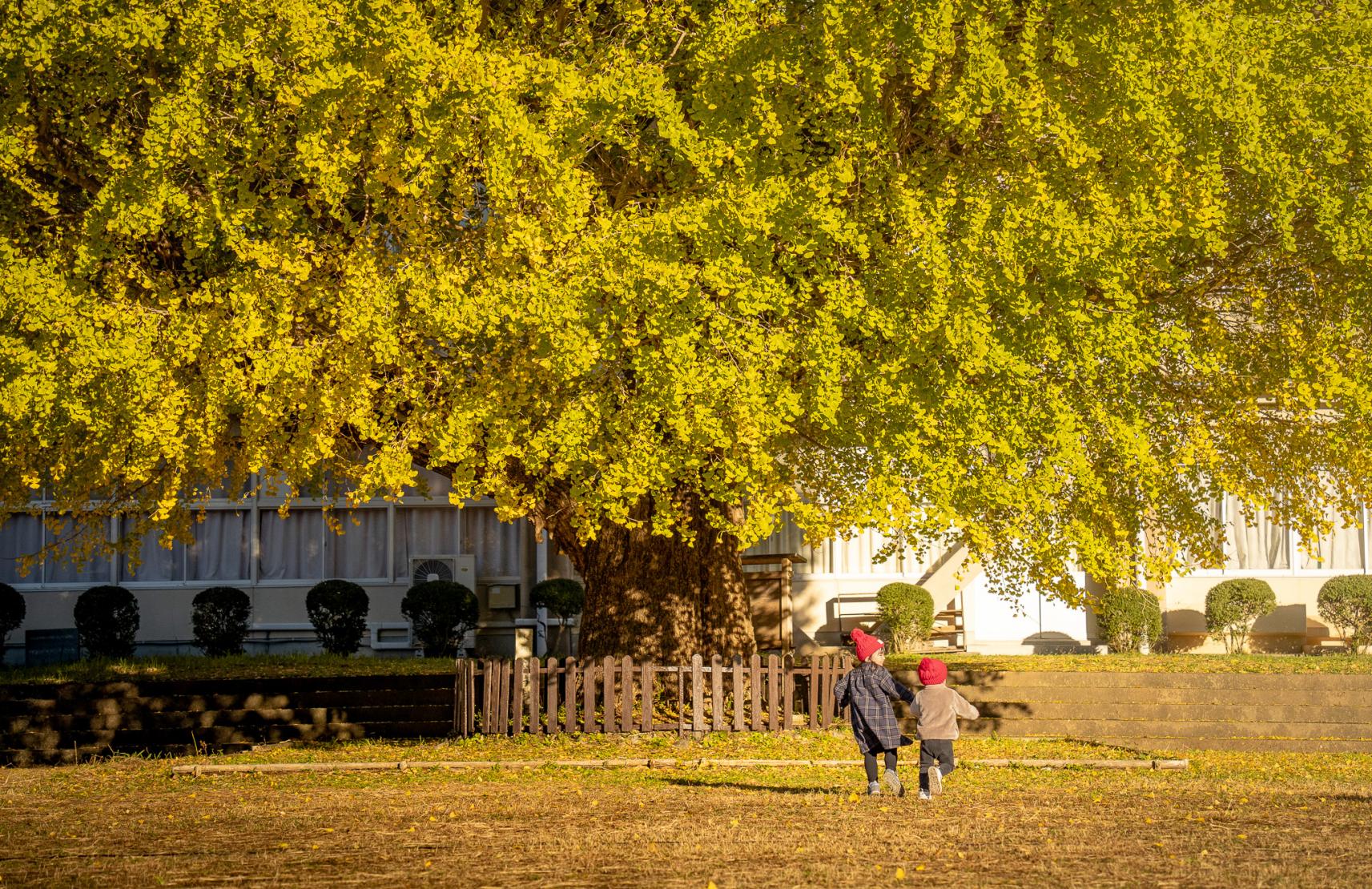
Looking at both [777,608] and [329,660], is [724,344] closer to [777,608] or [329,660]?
[777,608]

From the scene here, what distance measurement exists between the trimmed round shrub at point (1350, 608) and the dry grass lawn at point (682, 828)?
350 inches

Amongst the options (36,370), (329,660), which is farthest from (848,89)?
(329,660)

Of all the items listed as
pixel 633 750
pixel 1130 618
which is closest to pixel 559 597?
pixel 633 750

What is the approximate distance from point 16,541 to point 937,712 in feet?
62.5

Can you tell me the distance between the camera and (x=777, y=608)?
62.1 feet

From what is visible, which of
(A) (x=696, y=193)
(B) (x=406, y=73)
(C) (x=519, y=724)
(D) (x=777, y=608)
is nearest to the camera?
(B) (x=406, y=73)

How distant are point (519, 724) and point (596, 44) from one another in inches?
276

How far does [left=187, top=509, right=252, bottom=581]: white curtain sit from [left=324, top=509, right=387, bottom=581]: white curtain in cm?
142

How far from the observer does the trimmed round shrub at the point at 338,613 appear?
21781mm

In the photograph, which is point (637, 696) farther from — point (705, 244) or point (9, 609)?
point (9, 609)

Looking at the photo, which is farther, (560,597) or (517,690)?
(560,597)

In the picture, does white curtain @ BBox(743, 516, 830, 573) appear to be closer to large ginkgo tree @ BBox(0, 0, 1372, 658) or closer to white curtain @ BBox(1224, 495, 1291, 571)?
white curtain @ BBox(1224, 495, 1291, 571)

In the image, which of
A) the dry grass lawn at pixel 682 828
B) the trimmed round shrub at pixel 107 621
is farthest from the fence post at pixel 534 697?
the trimmed round shrub at pixel 107 621

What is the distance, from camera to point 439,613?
72.1ft
